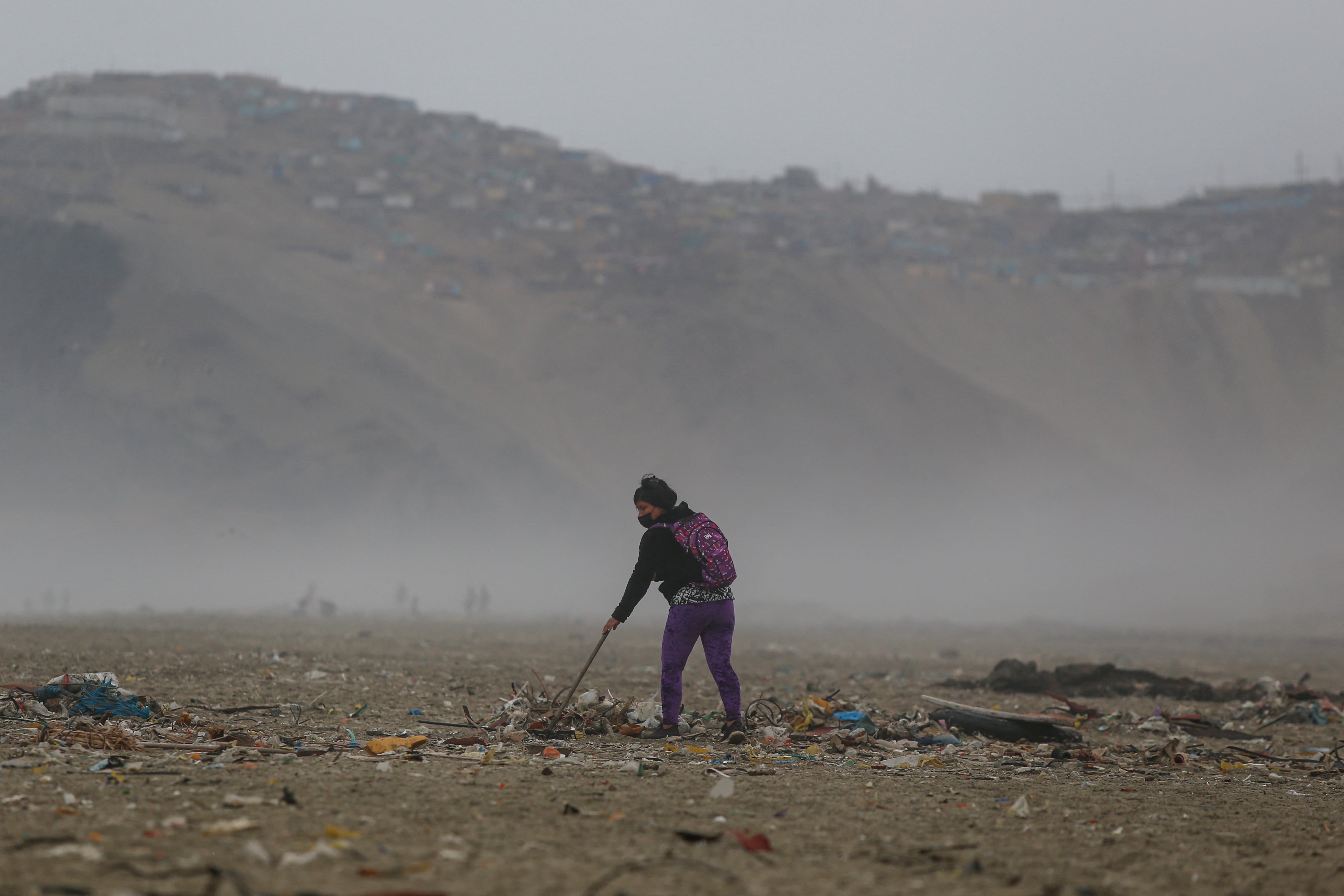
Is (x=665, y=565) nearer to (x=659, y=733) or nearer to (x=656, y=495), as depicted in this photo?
(x=656, y=495)

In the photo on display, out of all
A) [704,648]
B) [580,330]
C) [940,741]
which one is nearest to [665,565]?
[704,648]

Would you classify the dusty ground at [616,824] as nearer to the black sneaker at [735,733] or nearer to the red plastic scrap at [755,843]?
the red plastic scrap at [755,843]

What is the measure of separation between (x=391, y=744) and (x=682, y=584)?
8.00 feet

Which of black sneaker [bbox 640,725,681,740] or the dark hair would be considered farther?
black sneaker [bbox 640,725,681,740]

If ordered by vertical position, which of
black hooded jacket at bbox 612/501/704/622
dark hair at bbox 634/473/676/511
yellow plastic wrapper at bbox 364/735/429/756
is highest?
dark hair at bbox 634/473/676/511

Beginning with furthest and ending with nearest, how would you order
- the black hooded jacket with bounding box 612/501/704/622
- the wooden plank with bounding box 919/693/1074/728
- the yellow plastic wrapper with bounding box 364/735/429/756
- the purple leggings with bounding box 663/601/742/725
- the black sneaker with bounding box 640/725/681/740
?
the wooden plank with bounding box 919/693/1074/728 < the black sneaker with bounding box 640/725/681/740 < the purple leggings with bounding box 663/601/742/725 < the black hooded jacket with bounding box 612/501/704/622 < the yellow plastic wrapper with bounding box 364/735/429/756

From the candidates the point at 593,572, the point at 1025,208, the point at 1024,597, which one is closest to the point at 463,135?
the point at 1025,208

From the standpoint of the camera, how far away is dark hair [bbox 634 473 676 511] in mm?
8695

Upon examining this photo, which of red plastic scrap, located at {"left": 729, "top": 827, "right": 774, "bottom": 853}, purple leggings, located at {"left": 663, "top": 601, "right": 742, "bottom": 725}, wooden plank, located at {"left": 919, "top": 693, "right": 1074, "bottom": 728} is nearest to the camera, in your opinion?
red plastic scrap, located at {"left": 729, "top": 827, "right": 774, "bottom": 853}

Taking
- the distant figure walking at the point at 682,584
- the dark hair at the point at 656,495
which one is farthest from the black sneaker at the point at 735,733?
the dark hair at the point at 656,495

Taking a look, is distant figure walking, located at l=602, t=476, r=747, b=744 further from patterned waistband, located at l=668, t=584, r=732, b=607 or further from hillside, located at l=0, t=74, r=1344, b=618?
hillside, located at l=0, t=74, r=1344, b=618

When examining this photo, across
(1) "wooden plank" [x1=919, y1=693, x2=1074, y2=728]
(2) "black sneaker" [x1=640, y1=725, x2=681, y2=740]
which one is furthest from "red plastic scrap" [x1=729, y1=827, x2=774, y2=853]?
(1) "wooden plank" [x1=919, y1=693, x2=1074, y2=728]

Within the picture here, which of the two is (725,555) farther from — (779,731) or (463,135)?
(463,135)

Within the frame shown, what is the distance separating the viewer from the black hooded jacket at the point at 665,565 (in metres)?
8.56
